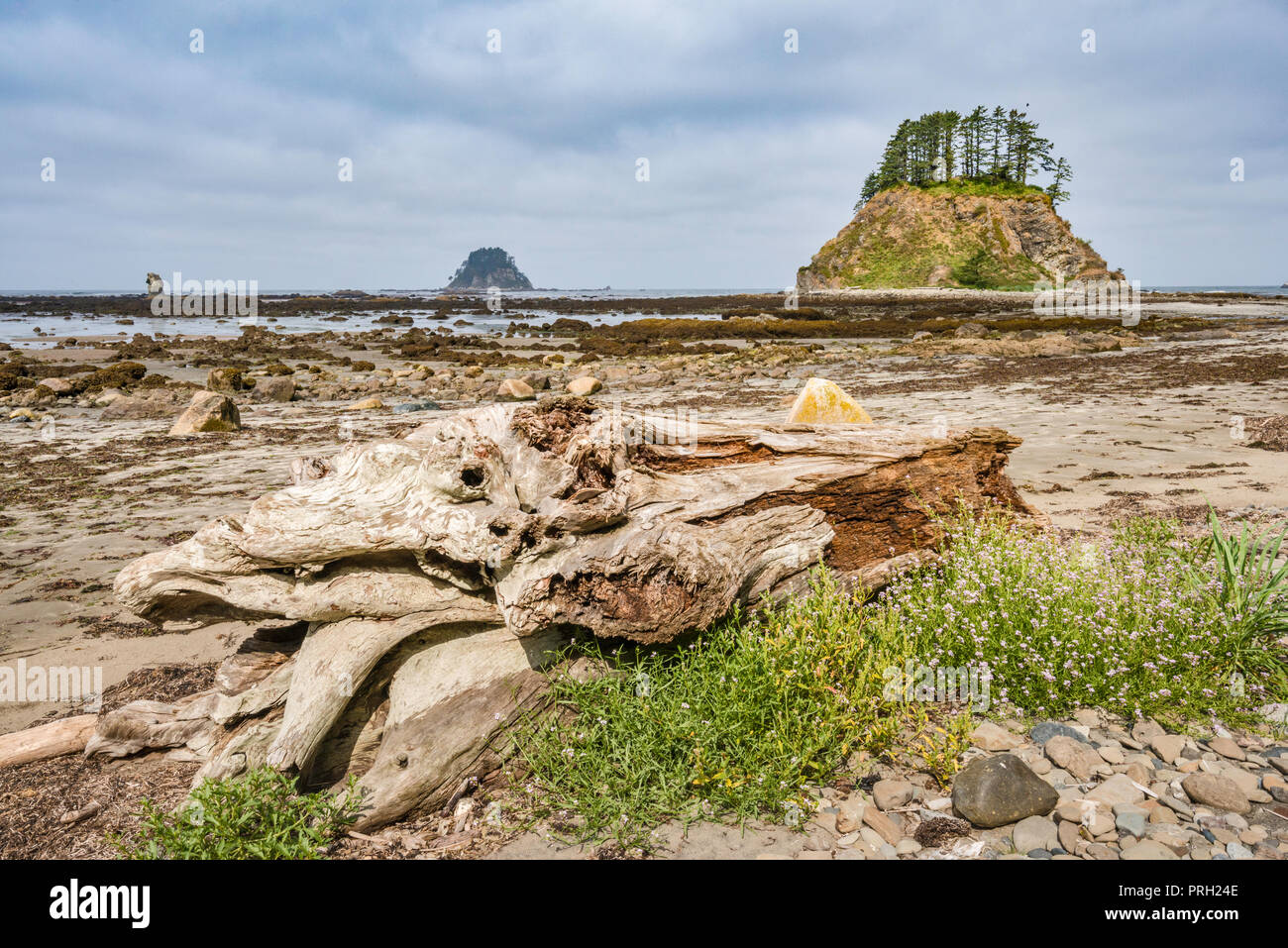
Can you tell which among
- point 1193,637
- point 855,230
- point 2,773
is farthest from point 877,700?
point 855,230

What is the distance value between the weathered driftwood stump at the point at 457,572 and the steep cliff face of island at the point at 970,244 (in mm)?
99544

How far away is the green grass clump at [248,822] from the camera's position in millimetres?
3275

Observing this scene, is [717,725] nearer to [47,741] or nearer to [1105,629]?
[1105,629]

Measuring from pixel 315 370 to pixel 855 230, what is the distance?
306ft

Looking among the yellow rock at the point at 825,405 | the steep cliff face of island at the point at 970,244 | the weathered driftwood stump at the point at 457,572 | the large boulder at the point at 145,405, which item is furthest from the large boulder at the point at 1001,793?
the steep cliff face of island at the point at 970,244

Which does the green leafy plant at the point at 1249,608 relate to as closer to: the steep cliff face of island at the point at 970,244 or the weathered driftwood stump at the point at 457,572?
the weathered driftwood stump at the point at 457,572

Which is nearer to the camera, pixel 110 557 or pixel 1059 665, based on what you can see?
pixel 1059 665

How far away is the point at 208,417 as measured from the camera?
16531 millimetres

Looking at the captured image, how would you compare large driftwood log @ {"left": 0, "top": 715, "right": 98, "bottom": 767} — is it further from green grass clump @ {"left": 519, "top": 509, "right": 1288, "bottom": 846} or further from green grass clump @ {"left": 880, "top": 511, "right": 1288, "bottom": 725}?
green grass clump @ {"left": 880, "top": 511, "right": 1288, "bottom": 725}

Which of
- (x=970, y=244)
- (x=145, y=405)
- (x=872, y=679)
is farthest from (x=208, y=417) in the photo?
(x=970, y=244)

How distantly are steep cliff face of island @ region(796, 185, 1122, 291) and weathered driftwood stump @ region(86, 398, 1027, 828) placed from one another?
99.5 metres
